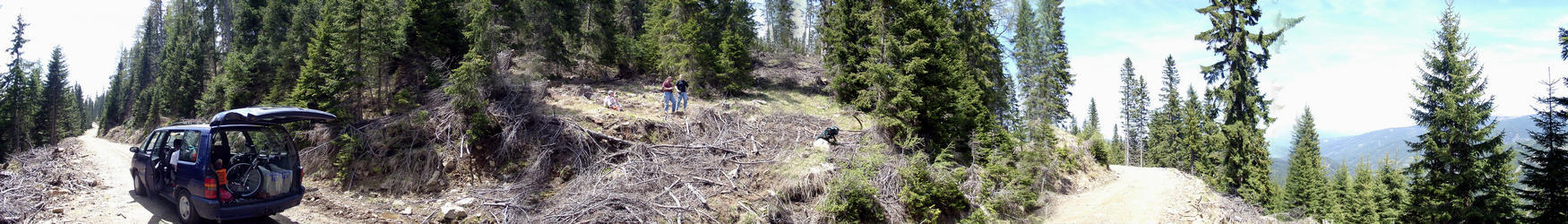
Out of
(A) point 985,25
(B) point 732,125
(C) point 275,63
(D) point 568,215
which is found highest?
(A) point 985,25

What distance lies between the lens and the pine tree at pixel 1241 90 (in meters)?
23.6

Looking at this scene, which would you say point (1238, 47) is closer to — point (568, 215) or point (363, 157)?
point (568, 215)

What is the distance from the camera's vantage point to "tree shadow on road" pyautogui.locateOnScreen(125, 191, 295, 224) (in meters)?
8.55

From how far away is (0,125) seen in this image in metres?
30.6

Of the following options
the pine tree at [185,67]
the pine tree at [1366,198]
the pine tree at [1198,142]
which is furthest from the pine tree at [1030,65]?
the pine tree at [185,67]

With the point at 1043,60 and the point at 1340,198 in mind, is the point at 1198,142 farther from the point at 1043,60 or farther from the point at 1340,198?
the point at 1043,60

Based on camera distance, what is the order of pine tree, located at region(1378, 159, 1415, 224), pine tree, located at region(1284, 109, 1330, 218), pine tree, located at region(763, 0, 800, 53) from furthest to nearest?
pine tree, located at region(763, 0, 800, 53), pine tree, located at region(1284, 109, 1330, 218), pine tree, located at region(1378, 159, 1415, 224)

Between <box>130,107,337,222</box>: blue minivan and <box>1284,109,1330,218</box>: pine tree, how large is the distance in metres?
51.4

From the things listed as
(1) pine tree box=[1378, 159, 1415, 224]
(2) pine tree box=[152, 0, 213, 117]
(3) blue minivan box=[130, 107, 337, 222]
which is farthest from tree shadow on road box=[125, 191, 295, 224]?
(1) pine tree box=[1378, 159, 1415, 224]

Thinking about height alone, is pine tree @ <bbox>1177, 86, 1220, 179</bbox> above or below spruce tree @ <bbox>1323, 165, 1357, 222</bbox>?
above

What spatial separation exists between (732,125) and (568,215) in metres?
5.83

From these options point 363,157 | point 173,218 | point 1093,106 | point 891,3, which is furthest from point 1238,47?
point 1093,106

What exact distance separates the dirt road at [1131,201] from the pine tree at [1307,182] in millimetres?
20584

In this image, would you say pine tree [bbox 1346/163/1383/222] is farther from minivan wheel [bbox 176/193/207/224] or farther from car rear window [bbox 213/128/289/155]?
minivan wheel [bbox 176/193/207/224]
